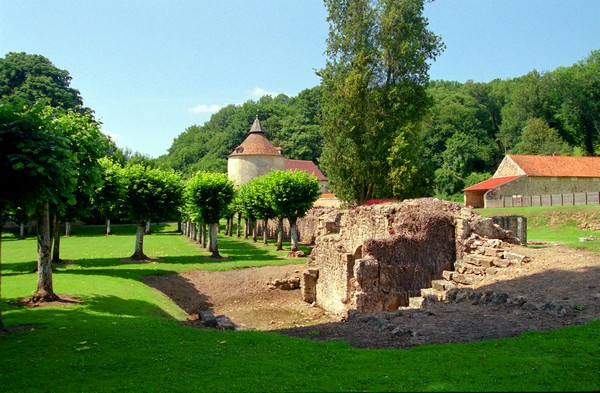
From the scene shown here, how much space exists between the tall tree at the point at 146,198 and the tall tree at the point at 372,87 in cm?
1116

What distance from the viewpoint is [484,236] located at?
1662 cm

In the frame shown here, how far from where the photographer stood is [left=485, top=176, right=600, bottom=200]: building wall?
1737 inches

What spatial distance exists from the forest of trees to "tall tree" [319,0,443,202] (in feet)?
72.8


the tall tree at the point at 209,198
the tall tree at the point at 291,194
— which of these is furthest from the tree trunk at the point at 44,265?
the tall tree at the point at 291,194

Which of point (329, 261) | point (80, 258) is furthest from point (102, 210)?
point (329, 261)

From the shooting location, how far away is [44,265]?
14203 millimetres

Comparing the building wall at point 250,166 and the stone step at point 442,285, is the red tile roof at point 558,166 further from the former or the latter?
the stone step at point 442,285

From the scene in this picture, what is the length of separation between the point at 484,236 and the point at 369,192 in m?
16.1

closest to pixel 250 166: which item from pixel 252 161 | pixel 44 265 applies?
pixel 252 161

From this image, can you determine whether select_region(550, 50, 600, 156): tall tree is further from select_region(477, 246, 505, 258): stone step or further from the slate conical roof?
select_region(477, 246, 505, 258): stone step

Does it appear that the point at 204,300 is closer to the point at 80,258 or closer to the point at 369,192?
the point at 80,258

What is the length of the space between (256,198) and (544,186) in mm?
27410

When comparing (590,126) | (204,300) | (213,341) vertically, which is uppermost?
(590,126)

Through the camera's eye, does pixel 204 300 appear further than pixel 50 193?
Yes
